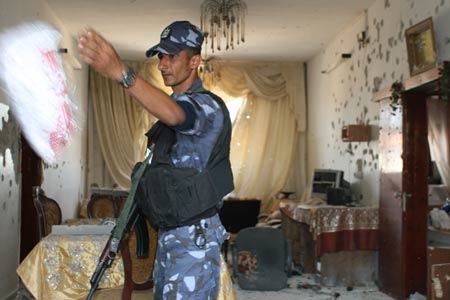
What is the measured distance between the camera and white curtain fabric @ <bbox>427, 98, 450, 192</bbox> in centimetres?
547

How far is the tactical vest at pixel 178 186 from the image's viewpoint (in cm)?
143

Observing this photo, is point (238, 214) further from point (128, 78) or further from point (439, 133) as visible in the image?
point (128, 78)

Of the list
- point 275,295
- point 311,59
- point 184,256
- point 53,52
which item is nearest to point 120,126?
point 311,59

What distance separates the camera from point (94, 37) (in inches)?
45.9

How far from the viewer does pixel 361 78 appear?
238 inches

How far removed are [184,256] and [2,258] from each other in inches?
129

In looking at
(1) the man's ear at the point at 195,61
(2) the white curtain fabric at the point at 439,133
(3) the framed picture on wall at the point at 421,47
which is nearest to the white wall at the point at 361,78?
(3) the framed picture on wall at the point at 421,47

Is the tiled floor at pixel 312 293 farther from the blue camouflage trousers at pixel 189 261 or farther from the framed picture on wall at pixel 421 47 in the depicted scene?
the blue camouflage trousers at pixel 189 261

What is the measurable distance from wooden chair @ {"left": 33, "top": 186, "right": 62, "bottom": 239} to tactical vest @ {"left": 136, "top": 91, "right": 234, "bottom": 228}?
89.7 inches

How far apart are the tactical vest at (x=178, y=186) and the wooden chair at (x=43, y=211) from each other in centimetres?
228

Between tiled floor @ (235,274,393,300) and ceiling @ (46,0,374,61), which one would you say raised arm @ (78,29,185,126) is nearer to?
tiled floor @ (235,274,393,300)

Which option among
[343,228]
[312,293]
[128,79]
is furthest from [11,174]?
[128,79]

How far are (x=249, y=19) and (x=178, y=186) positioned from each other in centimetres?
516

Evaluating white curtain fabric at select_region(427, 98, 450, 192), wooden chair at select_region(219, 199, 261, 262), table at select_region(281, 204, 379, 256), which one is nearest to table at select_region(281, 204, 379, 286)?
table at select_region(281, 204, 379, 256)
